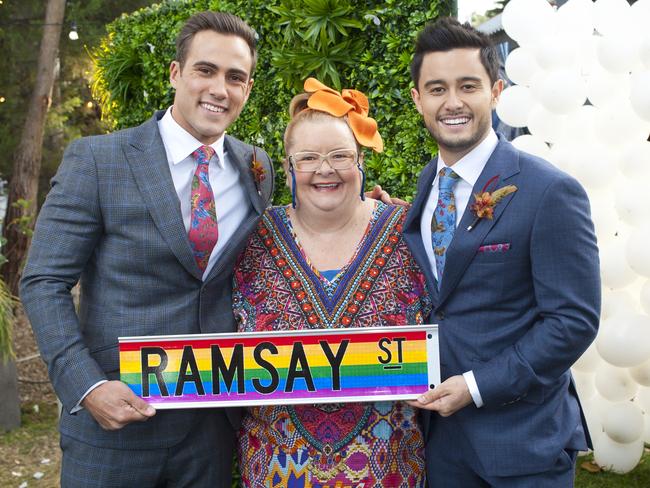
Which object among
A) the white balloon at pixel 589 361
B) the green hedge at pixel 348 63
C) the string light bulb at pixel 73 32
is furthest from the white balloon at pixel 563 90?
the string light bulb at pixel 73 32

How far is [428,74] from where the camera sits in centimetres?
257

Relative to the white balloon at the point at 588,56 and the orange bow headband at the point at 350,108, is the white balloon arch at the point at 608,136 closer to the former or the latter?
the white balloon at the point at 588,56

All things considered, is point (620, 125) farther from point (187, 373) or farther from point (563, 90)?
point (187, 373)

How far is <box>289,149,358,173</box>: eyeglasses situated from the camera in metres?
2.69

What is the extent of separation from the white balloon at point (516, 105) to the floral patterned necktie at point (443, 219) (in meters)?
1.99

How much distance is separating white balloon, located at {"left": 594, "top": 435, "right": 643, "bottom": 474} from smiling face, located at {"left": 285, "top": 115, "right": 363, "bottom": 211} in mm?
2716

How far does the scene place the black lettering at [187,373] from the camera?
2438 mm

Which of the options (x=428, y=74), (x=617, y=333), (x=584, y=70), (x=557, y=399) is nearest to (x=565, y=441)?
(x=557, y=399)

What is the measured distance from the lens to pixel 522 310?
2410mm

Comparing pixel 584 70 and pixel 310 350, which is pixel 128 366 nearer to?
pixel 310 350

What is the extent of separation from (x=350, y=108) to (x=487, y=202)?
705 mm

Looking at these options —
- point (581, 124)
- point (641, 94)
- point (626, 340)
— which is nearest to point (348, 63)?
point (581, 124)

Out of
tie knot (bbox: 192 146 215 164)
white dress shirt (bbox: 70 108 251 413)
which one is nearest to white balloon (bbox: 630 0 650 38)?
white dress shirt (bbox: 70 108 251 413)

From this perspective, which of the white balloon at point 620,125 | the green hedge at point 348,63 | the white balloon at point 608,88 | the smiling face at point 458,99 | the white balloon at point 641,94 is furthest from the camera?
the white balloon at point 608,88
